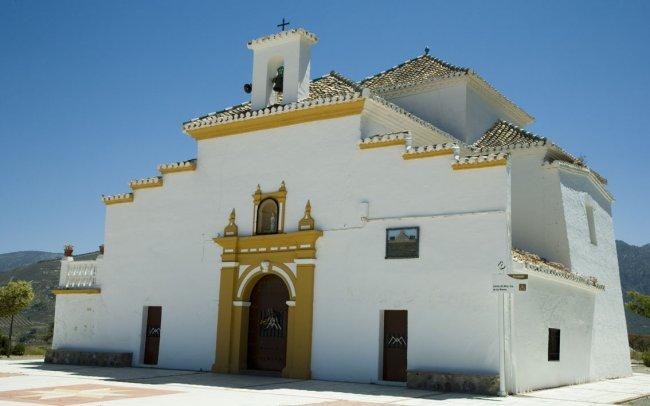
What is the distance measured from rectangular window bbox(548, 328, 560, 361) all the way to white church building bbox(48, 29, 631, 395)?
0.20 ft

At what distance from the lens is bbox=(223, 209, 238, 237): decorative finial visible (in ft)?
53.9

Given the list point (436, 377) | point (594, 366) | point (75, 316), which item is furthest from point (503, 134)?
point (75, 316)

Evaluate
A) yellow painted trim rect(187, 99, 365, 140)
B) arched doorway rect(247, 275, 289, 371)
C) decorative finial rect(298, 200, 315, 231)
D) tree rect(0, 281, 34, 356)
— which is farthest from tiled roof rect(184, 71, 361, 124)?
tree rect(0, 281, 34, 356)

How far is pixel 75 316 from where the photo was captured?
62.0 ft

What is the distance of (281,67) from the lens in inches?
695

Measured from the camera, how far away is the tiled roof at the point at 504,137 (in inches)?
707

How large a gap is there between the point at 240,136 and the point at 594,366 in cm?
1071

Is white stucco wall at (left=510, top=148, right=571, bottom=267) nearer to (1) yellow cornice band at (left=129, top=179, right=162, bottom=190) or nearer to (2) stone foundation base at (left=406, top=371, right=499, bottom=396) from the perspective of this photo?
(2) stone foundation base at (left=406, top=371, right=499, bottom=396)

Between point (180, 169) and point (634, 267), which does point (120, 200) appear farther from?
point (634, 267)

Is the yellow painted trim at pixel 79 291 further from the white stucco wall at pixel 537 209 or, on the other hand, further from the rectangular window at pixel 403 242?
the white stucco wall at pixel 537 209

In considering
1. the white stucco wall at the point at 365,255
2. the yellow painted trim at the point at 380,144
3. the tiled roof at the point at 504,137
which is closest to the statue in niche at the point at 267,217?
the white stucco wall at the point at 365,255

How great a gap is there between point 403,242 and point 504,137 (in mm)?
6660

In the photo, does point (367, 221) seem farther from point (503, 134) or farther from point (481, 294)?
point (503, 134)

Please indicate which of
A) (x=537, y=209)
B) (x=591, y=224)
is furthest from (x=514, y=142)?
(x=591, y=224)
